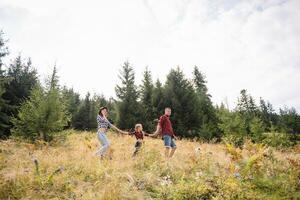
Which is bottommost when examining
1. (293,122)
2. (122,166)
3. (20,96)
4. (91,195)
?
(91,195)

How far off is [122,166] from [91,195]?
240 cm

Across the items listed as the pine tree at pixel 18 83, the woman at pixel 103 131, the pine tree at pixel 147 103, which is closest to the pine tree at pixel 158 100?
the pine tree at pixel 147 103

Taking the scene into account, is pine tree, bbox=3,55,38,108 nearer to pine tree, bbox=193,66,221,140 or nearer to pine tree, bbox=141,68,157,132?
pine tree, bbox=141,68,157,132

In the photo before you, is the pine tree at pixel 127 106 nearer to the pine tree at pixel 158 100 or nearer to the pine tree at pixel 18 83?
the pine tree at pixel 158 100

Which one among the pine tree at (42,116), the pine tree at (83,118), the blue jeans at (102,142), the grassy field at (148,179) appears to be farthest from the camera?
the pine tree at (83,118)

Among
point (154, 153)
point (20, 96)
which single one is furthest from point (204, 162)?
point (20, 96)

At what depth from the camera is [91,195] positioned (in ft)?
20.6

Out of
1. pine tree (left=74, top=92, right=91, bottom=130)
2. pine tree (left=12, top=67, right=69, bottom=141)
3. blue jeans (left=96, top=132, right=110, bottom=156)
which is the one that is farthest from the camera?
pine tree (left=74, top=92, right=91, bottom=130)

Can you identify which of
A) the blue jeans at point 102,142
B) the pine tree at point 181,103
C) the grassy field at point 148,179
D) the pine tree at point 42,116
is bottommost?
the grassy field at point 148,179

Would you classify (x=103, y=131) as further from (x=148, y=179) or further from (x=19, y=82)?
(x=19, y=82)

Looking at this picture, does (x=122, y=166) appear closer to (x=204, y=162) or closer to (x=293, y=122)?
(x=204, y=162)

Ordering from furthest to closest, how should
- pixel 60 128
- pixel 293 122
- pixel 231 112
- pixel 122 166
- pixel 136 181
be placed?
pixel 293 122, pixel 231 112, pixel 60 128, pixel 122 166, pixel 136 181

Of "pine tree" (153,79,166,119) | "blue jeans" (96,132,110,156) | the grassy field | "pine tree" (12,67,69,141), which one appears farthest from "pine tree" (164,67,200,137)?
"blue jeans" (96,132,110,156)

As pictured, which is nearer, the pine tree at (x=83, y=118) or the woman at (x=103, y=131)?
the woman at (x=103, y=131)
